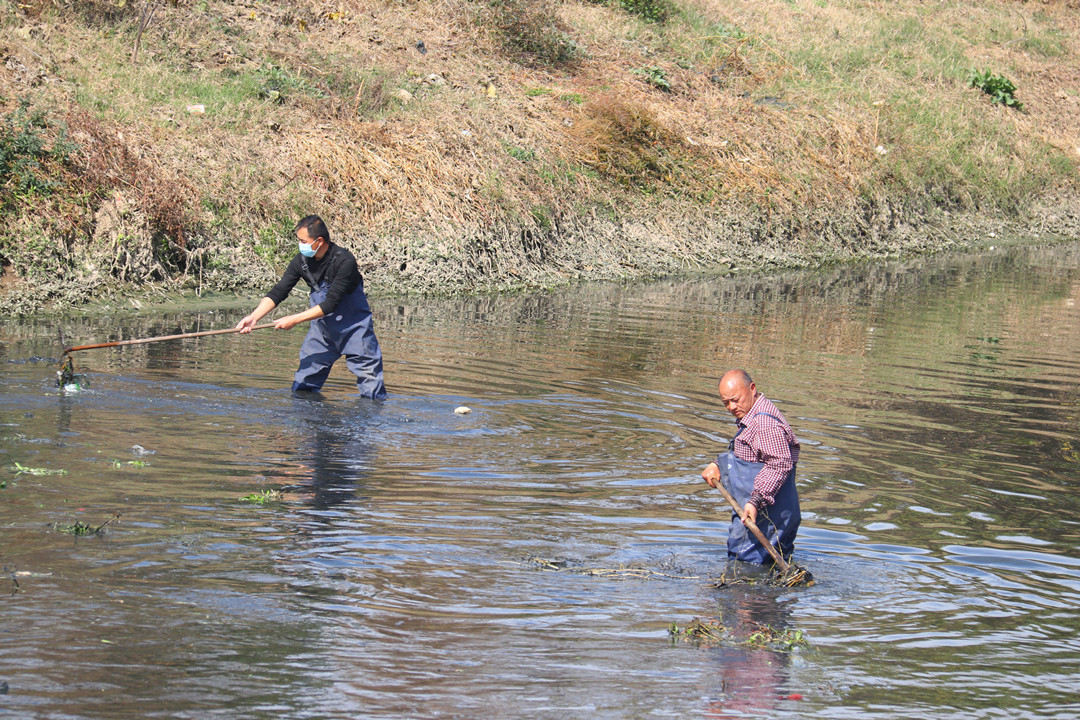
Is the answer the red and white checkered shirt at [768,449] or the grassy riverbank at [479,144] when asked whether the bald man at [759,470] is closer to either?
the red and white checkered shirt at [768,449]

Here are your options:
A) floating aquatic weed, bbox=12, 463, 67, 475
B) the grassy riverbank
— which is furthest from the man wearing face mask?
the grassy riverbank

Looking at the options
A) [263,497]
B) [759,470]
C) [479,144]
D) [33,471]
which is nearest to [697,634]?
[759,470]

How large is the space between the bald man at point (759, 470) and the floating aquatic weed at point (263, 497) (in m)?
2.83

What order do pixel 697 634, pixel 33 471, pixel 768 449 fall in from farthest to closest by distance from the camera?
pixel 33 471 < pixel 768 449 < pixel 697 634

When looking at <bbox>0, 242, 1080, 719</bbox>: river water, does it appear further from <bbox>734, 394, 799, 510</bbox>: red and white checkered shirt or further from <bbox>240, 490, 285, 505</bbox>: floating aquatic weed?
<bbox>734, 394, 799, 510</bbox>: red and white checkered shirt

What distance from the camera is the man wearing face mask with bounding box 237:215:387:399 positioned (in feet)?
33.3

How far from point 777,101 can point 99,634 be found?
2453cm

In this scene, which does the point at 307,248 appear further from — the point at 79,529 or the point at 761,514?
the point at 761,514

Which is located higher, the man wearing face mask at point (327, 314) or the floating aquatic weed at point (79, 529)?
the man wearing face mask at point (327, 314)

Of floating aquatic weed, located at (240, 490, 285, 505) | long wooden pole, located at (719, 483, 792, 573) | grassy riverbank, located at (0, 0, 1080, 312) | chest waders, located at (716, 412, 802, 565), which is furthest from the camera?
grassy riverbank, located at (0, 0, 1080, 312)

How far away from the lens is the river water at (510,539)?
5102 millimetres

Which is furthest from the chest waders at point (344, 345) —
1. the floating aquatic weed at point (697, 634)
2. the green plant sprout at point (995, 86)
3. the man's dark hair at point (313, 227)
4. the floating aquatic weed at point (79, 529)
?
the green plant sprout at point (995, 86)

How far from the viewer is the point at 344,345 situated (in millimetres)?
10617

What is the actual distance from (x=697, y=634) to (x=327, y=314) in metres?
5.44
